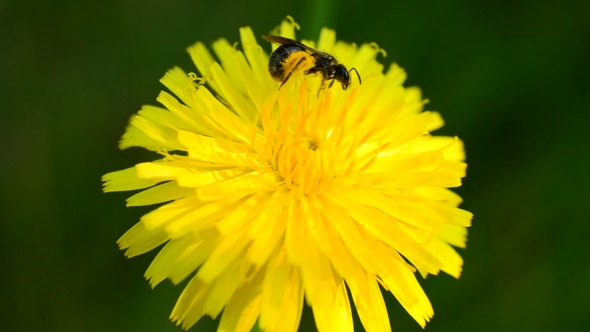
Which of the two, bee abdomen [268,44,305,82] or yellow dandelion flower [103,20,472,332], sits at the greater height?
bee abdomen [268,44,305,82]

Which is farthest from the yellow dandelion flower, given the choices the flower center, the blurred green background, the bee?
the blurred green background

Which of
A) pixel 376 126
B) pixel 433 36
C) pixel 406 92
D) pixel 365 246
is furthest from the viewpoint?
pixel 433 36

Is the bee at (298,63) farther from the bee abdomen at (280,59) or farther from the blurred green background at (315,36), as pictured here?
the blurred green background at (315,36)

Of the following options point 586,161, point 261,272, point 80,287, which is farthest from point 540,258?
point 80,287

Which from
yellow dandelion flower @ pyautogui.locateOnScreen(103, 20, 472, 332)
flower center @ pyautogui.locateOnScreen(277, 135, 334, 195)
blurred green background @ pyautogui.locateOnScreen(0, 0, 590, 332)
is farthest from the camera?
blurred green background @ pyautogui.locateOnScreen(0, 0, 590, 332)

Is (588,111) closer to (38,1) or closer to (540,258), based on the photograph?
(540,258)

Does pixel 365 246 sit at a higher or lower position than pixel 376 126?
lower

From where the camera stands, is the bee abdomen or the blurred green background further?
the blurred green background

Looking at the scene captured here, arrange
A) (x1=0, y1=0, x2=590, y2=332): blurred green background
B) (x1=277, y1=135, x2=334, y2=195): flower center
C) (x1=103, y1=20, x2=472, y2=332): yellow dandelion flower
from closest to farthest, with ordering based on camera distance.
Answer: (x1=103, y1=20, x2=472, y2=332): yellow dandelion flower, (x1=277, y1=135, x2=334, y2=195): flower center, (x1=0, y1=0, x2=590, y2=332): blurred green background

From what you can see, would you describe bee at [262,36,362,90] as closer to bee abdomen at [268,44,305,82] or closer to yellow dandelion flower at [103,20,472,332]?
bee abdomen at [268,44,305,82]
